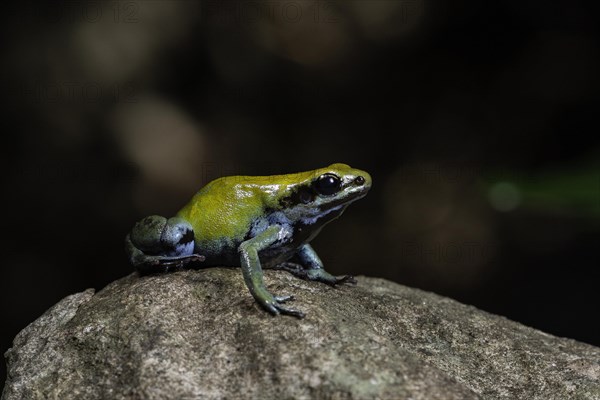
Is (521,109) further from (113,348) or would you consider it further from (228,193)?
(113,348)

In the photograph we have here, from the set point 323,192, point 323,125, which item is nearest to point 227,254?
point 323,192

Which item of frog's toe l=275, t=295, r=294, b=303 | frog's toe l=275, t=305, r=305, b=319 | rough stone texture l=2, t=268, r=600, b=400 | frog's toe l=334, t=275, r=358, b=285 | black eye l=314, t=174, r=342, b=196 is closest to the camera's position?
rough stone texture l=2, t=268, r=600, b=400

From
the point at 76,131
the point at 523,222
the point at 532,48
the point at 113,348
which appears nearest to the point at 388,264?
the point at 523,222

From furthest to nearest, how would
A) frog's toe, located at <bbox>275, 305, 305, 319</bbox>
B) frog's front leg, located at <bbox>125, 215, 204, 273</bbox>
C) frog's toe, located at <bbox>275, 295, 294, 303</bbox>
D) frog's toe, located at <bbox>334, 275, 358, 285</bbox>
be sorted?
frog's toe, located at <bbox>334, 275, 358, 285</bbox> → frog's front leg, located at <bbox>125, 215, 204, 273</bbox> → frog's toe, located at <bbox>275, 295, 294, 303</bbox> → frog's toe, located at <bbox>275, 305, 305, 319</bbox>

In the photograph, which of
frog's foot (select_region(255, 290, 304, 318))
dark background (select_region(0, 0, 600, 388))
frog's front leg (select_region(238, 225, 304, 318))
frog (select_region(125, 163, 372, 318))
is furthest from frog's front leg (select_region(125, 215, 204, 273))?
dark background (select_region(0, 0, 600, 388))

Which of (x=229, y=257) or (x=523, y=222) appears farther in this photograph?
(x=523, y=222)

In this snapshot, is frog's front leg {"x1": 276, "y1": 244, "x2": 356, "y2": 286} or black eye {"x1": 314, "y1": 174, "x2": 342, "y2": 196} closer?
black eye {"x1": 314, "y1": 174, "x2": 342, "y2": 196}

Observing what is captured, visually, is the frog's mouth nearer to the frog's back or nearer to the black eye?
the black eye
